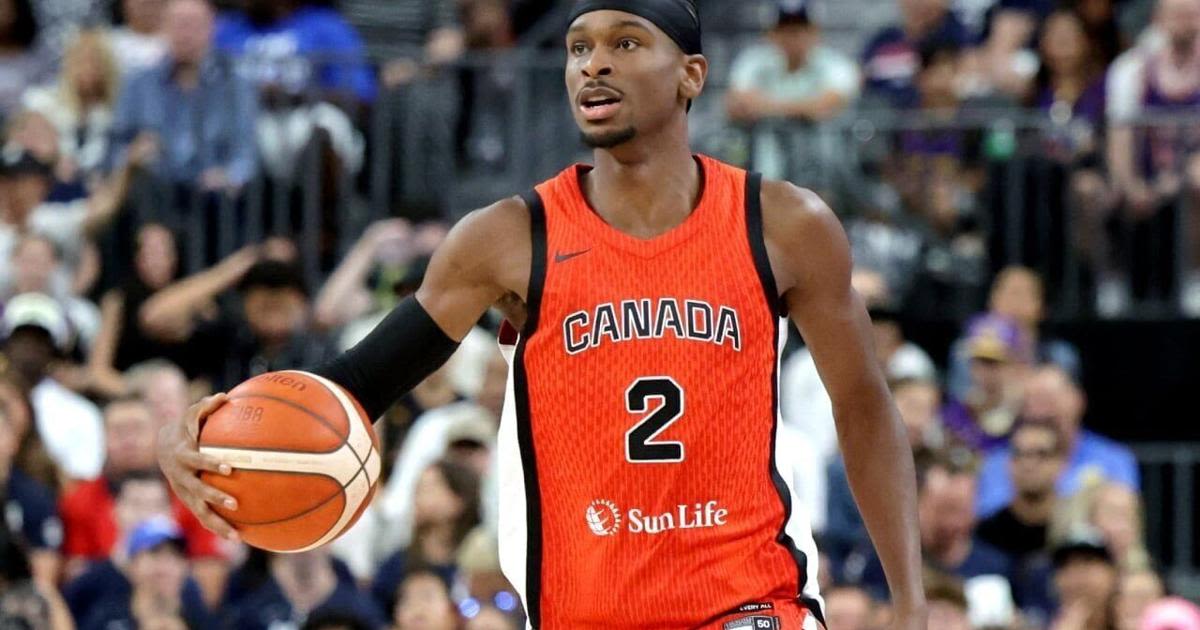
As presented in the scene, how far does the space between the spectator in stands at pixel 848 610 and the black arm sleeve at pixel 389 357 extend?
5.11 m

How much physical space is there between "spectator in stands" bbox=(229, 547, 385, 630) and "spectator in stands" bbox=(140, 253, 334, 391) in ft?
5.15

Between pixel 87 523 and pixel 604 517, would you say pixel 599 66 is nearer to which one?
pixel 604 517

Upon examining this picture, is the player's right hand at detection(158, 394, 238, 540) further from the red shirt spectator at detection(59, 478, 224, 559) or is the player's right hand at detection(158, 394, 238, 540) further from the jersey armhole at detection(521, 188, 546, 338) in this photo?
the red shirt spectator at detection(59, 478, 224, 559)

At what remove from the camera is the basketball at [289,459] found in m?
5.69

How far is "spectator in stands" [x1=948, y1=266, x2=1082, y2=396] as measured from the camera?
1309 cm

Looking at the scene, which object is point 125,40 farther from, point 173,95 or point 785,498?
point 785,498

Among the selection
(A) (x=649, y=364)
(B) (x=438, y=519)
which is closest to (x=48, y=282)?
(B) (x=438, y=519)

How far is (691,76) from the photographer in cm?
617

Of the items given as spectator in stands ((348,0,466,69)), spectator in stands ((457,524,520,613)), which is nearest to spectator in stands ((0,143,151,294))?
spectator in stands ((348,0,466,69))

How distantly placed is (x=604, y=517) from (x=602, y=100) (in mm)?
1109

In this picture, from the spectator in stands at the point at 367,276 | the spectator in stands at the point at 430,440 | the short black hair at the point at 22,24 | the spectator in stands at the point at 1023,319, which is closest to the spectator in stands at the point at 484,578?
the spectator in stands at the point at 430,440

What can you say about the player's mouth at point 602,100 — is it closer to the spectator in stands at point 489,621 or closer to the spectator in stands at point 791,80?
the spectator in stands at point 489,621

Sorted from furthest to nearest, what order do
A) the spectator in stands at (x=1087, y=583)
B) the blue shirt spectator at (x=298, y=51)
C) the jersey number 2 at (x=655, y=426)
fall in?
the blue shirt spectator at (x=298, y=51)
the spectator in stands at (x=1087, y=583)
the jersey number 2 at (x=655, y=426)

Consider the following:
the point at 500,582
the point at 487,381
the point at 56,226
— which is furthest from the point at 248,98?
the point at 500,582
